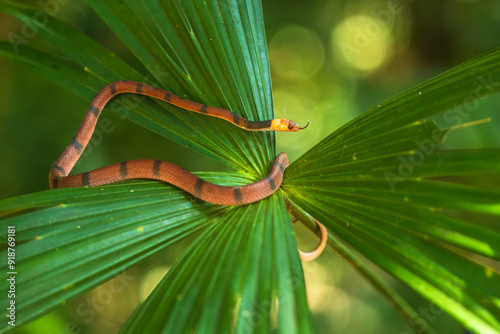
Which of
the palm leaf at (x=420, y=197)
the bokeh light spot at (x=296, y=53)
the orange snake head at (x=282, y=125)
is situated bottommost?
the palm leaf at (x=420, y=197)

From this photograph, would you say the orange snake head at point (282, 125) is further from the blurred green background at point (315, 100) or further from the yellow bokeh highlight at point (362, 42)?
the yellow bokeh highlight at point (362, 42)

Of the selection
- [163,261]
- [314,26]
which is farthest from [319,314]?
[314,26]

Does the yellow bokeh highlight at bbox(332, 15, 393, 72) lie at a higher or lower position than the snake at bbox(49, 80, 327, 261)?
higher

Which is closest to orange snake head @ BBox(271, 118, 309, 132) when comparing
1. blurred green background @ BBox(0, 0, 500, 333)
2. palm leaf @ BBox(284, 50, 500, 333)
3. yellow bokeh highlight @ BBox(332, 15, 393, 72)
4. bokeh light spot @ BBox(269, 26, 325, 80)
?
palm leaf @ BBox(284, 50, 500, 333)

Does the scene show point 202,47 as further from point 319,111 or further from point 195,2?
point 319,111

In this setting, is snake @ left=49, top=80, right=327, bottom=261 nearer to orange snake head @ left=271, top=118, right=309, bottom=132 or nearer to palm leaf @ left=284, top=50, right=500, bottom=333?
orange snake head @ left=271, top=118, right=309, bottom=132

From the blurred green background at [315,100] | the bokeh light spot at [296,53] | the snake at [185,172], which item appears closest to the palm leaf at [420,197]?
the snake at [185,172]

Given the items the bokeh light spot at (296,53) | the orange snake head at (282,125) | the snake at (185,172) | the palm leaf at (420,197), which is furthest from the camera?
the bokeh light spot at (296,53)

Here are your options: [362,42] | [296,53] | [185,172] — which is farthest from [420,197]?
[362,42]
